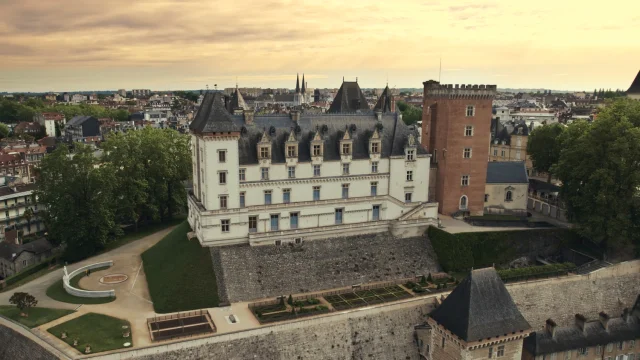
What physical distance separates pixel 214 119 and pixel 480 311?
27.6 m

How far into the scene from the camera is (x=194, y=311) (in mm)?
41156

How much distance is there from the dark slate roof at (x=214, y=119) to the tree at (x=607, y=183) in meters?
35.4

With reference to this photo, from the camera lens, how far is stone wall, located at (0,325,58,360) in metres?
35.4

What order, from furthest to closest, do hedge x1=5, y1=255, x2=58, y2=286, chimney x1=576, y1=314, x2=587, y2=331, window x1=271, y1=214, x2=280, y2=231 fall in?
hedge x1=5, y1=255, x2=58, y2=286 → window x1=271, y1=214, x2=280, y2=231 → chimney x1=576, y1=314, x2=587, y2=331

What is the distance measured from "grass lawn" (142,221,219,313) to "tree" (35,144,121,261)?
25.5ft

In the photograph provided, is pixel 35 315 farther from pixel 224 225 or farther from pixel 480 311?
pixel 480 311

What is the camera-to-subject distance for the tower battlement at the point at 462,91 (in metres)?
56.7

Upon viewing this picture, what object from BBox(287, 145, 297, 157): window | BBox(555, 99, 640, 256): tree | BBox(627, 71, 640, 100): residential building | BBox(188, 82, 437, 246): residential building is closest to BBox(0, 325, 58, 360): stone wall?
BBox(188, 82, 437, 246): residential building

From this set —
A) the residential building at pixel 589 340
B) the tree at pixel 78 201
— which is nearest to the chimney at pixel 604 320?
the residential building at pixel 589 340

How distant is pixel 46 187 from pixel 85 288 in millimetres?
17327

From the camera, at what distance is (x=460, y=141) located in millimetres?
57469

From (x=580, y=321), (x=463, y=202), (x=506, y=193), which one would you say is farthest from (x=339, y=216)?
(x=580, y=321)

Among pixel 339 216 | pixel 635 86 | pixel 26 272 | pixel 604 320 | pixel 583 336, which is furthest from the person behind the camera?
pixel 635 86

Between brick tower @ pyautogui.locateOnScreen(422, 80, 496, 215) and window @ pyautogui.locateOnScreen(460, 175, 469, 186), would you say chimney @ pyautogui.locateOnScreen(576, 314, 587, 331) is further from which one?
window @ pyautogui.locateOnScreen(460, 175, 469, 186)
